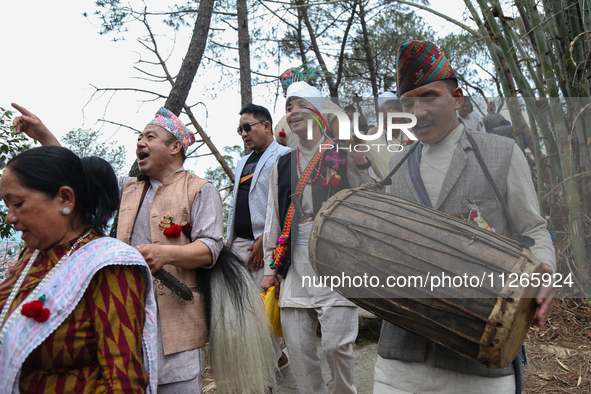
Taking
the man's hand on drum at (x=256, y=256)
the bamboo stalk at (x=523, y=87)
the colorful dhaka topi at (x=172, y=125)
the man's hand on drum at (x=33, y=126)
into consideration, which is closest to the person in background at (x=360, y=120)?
the bamboo stalk at (x=523, y=87)

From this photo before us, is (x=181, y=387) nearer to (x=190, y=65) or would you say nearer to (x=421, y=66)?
(x=421, y=66)

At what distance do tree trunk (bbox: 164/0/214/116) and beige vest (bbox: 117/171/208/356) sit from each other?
2138 millimetres

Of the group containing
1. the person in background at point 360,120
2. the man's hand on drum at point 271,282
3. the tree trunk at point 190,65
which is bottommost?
the man's hand on drum at point 271,282

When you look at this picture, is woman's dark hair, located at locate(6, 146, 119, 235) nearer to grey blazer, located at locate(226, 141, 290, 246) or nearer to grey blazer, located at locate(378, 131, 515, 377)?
grey blazer, located at locate(378, 131, 515, 377)

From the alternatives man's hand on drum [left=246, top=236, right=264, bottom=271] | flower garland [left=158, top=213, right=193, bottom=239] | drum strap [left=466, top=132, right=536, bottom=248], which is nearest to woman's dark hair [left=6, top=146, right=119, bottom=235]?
flower garland [left=158, top=213, right=193, bottom=239]

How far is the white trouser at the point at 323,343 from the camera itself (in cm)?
253

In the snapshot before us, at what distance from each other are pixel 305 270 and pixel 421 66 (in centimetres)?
137

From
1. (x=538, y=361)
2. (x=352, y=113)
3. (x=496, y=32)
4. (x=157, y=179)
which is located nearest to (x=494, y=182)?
(x=352, y=113)

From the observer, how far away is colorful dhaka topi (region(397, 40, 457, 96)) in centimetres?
155

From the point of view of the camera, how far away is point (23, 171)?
1389 millimetres

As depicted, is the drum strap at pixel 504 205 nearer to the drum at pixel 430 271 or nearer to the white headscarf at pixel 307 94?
the drum at pixel 430 271

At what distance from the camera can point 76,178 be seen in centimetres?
148

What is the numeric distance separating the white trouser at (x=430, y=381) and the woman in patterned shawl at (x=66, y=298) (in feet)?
2.73

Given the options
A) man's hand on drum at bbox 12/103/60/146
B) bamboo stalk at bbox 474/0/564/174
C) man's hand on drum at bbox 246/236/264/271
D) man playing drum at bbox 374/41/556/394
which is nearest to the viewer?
man playing drum at bbox 374/41/556/394
